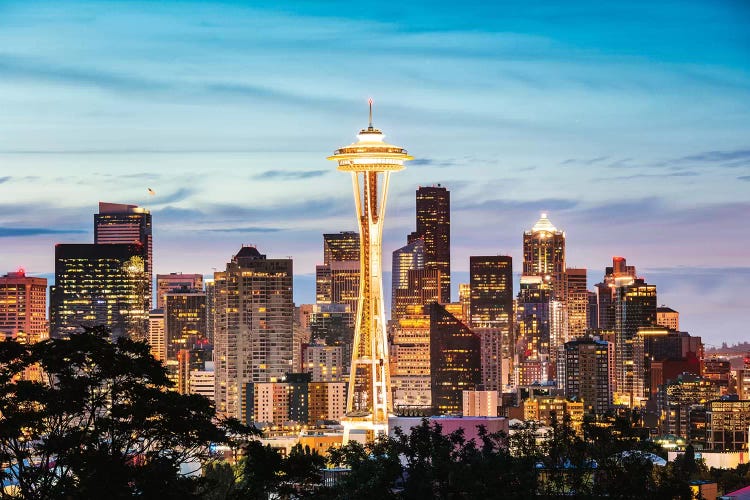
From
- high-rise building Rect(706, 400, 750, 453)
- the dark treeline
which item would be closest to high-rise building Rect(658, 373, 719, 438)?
high-rise building Rect(706, 400, 750, 453)

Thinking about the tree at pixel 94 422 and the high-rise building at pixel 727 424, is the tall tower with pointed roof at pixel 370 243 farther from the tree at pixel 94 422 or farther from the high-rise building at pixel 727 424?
the tree at pixel 94 422

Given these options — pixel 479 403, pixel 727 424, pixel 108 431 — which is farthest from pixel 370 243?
pixel 108 431

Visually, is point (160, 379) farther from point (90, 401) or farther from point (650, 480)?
point (650, 480)

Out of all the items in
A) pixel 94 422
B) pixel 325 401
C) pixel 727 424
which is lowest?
pixel 727 424

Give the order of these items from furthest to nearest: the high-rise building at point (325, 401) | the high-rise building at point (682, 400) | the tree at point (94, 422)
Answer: the high-rise building at point (325, 401) → the high-rise building at point (682, 400) → the tree at point (94, 422)

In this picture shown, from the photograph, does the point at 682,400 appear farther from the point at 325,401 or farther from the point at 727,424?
the point at 325,401

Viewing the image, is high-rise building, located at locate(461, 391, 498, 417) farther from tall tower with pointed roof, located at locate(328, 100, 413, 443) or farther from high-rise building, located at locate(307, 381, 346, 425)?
tall tower with pointed roof, located at locate(328, 100, 413, 443)

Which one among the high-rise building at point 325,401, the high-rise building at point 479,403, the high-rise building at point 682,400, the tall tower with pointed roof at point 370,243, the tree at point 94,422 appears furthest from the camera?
the high-rise building at point 479,403

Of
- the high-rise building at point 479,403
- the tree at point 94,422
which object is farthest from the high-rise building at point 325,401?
the tree at point 94,422
